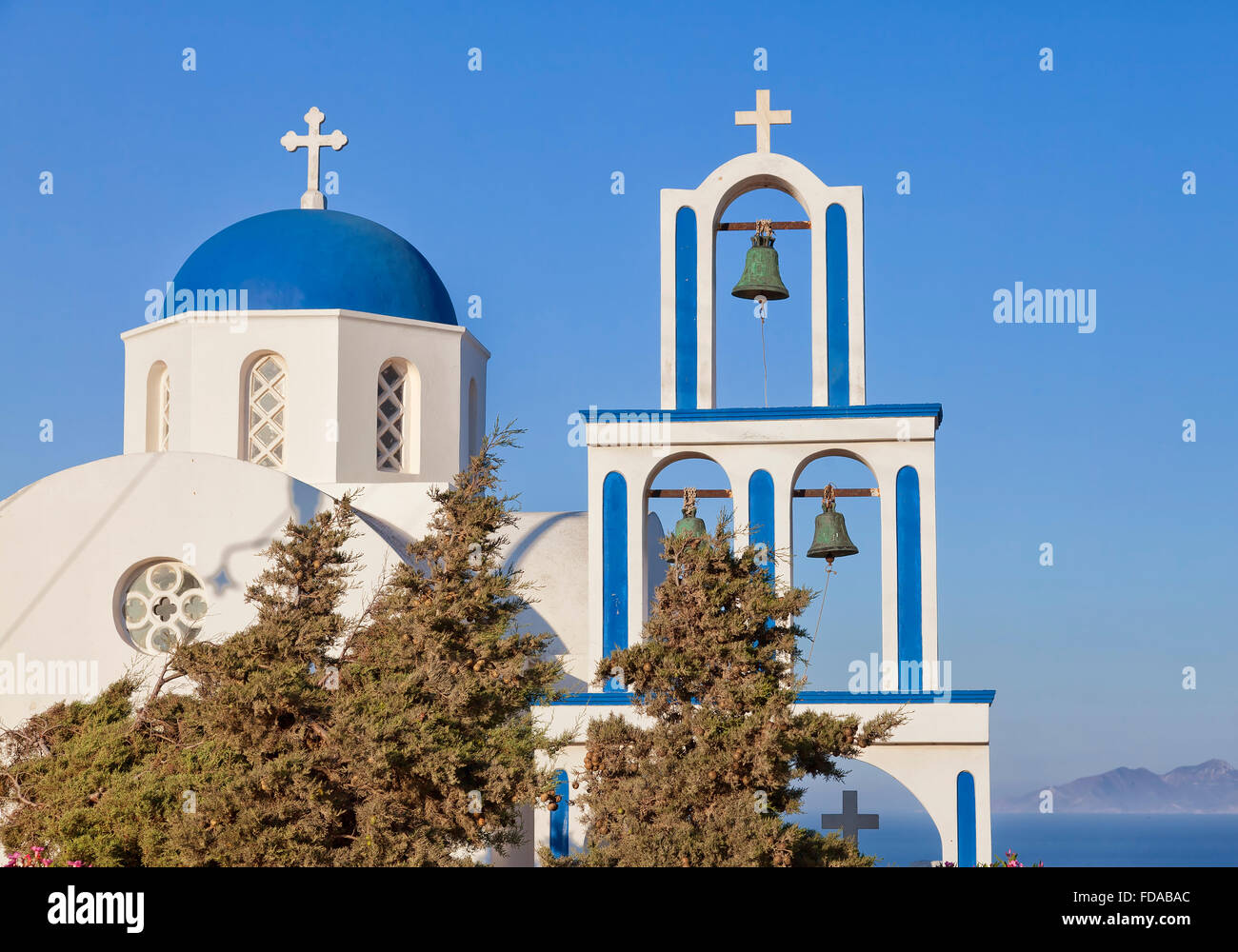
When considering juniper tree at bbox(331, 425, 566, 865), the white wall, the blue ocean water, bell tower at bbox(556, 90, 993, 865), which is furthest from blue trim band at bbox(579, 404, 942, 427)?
the blue ocean water

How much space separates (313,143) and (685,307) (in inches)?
315

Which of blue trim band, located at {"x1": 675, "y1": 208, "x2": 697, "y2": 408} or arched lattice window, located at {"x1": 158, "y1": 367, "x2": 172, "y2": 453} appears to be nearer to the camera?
blue trim band, located at {"x1": 675, "y1": 208, "x2": 697, "y2": 408}

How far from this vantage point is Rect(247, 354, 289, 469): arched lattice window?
17.1m

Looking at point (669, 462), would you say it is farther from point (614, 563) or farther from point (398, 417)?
point (398, 417)

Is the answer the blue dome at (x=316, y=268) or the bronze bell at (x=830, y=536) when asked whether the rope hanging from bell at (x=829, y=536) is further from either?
the blue dome at (x=316, y=268)

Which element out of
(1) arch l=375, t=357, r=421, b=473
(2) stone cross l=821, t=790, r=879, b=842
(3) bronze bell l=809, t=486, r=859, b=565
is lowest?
(2) stone cross l=821, t=790, r=879, b=842

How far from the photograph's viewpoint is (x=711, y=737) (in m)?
9.02

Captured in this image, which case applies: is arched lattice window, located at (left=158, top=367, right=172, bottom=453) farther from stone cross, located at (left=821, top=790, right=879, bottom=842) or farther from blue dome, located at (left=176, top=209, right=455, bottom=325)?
stone cross, located at (left=821, top=790, right=879, bottom=842)

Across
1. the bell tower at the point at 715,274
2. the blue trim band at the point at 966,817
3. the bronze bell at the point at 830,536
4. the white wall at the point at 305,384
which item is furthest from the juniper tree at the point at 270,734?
the white wall at the point at 305,384

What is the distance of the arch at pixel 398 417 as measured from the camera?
17547mm

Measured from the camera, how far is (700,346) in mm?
12523
